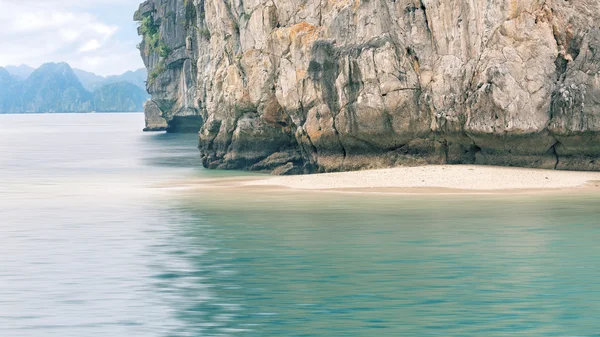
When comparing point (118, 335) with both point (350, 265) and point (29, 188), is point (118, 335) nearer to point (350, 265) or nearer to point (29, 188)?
point (350, 265)

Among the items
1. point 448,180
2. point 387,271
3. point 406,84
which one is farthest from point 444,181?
point 387,271

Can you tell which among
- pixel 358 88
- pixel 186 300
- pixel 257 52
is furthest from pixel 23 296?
pixel 257 52

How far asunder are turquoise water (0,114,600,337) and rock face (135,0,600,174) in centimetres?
531

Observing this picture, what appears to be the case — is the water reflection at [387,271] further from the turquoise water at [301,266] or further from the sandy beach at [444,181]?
the sandy beach at [444,181]

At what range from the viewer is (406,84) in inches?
1276

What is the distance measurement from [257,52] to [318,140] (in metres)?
5.83

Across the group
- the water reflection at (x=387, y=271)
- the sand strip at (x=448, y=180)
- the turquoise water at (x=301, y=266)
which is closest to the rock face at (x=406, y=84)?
the sand strip at (x=448, y=180)

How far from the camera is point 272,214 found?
75.8 ft

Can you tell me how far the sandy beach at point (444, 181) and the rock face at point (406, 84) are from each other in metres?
1.50

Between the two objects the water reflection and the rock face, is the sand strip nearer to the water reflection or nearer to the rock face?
the rock face

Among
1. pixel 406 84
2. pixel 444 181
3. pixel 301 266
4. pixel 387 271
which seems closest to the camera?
pixel 387 271

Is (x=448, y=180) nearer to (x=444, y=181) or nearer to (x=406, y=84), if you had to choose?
(x=444, y=181)

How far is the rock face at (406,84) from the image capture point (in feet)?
96.8

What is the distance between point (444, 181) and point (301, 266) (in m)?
13.8
